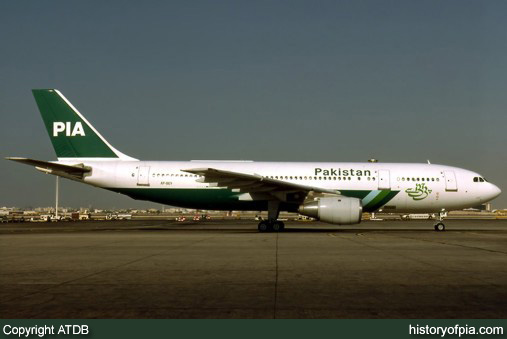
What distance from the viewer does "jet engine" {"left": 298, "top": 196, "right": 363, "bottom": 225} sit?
69.5ft

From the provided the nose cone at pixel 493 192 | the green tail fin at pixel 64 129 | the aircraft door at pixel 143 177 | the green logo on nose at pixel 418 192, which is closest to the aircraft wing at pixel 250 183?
the aircraft door at pixel 143 177

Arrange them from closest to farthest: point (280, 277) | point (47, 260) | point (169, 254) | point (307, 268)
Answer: point (280, 277) → point (307, 268) → point (47, 260) → point (169, 254)

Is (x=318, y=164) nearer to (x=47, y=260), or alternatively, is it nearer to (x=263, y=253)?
(x=263, y=253)

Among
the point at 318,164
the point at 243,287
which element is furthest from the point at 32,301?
→ the point at 318,164

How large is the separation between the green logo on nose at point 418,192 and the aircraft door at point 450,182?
47.0 inches

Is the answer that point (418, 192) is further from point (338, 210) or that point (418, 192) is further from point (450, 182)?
point (338, 210)

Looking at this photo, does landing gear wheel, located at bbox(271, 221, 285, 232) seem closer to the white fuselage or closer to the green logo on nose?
the white fuselage

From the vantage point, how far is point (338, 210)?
21.2 meters

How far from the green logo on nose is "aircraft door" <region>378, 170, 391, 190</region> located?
1018mm

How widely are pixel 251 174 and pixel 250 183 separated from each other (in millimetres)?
1240

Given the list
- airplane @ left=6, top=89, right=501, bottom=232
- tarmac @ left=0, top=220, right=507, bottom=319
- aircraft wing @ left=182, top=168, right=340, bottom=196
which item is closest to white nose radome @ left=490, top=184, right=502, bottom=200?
airplane @ left=6, top=89, right=501, bottom=232
